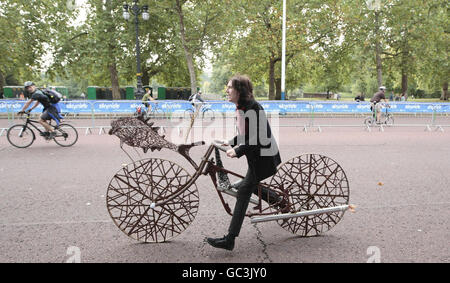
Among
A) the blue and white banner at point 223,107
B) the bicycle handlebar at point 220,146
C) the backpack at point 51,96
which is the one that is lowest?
the bicycle handlebar at point 220,146

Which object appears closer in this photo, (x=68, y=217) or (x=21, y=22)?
(x=68, y=217)

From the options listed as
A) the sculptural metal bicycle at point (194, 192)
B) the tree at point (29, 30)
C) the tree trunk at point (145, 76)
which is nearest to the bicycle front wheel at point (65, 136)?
the sculptural metal bicycle at point (194, 192)

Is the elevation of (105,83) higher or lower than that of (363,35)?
lower

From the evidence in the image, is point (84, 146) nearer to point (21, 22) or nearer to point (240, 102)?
point (240, 102)

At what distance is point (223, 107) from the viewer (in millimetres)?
16062

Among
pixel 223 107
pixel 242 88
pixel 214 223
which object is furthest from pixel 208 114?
pixel 242 88

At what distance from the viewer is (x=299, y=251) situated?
3.16 m

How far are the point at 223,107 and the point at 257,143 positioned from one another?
13271mm

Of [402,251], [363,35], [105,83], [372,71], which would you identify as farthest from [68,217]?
[105,83]

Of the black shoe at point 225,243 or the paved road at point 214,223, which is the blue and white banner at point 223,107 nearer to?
the paved road at point 214,223

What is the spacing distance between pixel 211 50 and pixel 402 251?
2352 cm

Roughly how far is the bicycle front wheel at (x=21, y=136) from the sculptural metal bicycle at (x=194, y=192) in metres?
6.70

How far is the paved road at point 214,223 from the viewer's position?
307 cm

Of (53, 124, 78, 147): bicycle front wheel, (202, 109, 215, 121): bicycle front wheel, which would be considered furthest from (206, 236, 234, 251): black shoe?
(202, 109, 215, 121): bicycle front wheel
